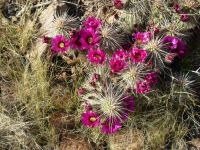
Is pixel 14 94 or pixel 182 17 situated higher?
pixel 182 17

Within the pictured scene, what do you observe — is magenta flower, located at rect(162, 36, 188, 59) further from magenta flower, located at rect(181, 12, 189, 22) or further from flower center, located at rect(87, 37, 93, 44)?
flower center, located at rect(87, 37, 93, 44)

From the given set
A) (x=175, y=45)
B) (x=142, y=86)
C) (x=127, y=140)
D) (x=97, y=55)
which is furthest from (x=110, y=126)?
(x=175, y=45)

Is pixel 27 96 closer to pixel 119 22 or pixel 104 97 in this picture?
pixel 104 97

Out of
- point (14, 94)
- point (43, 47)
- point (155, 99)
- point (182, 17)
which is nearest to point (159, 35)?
point (182, 17)

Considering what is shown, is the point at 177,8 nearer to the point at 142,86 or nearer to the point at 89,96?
the point at 142,86

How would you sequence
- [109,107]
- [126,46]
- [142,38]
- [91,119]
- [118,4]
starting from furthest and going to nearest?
→ [118,4] < [126,46] < [142,38] < [91,119] < [109,107]

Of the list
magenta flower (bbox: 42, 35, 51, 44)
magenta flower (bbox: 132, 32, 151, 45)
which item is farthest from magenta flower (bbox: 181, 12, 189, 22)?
magenta flower (bbox: 42, 35, 51, 44)

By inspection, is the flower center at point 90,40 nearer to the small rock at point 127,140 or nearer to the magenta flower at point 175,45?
the magenta flower at point 175,45
